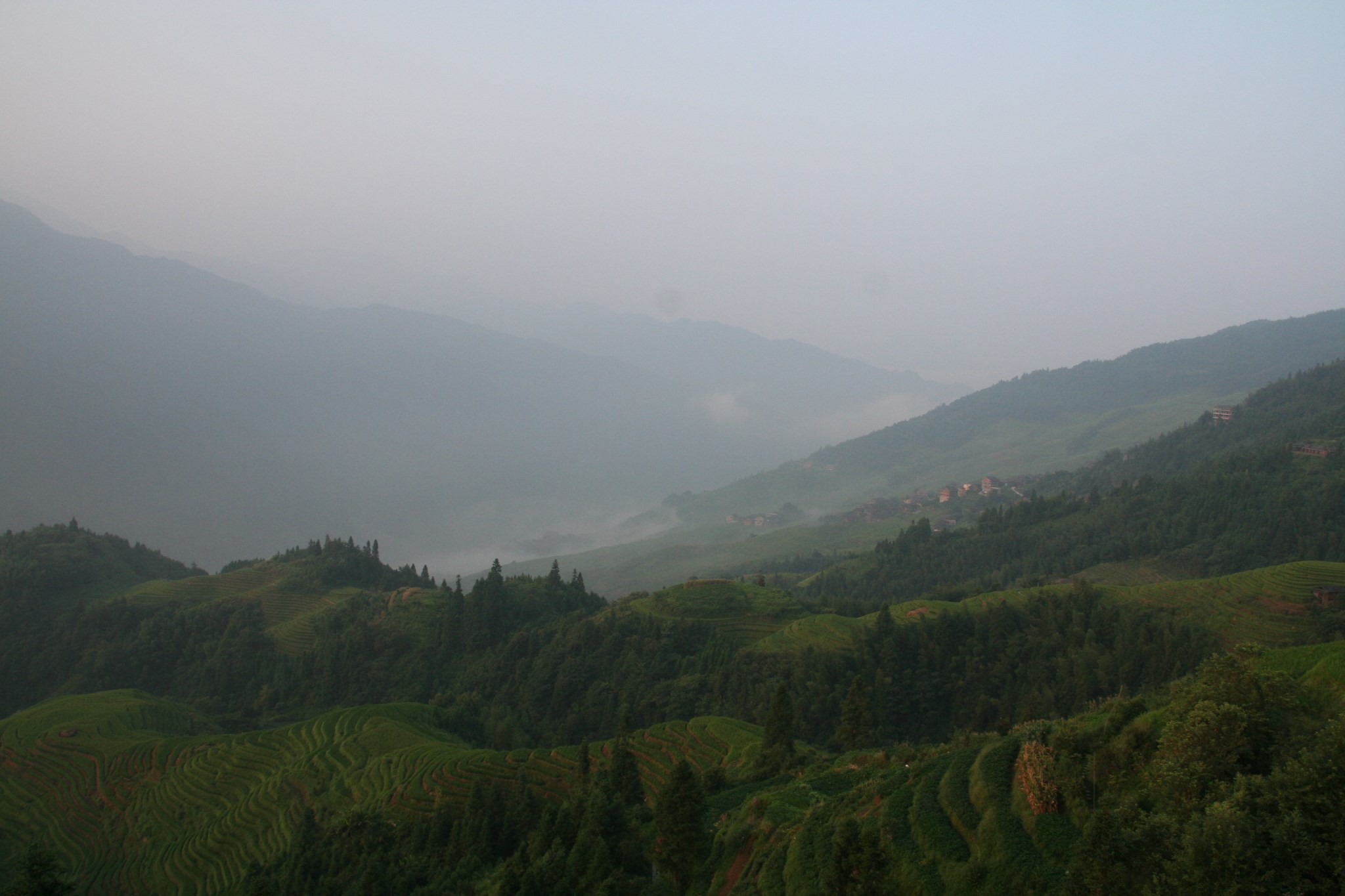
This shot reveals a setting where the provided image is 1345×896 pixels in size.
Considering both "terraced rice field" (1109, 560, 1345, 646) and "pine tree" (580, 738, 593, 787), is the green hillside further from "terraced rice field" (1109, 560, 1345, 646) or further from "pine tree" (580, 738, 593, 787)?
"terraced rice field" (1109, 560, 1345, 646)

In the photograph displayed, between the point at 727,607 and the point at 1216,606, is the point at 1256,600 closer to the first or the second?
the point at 1216,606

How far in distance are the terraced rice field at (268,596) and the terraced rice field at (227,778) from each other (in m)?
23.7

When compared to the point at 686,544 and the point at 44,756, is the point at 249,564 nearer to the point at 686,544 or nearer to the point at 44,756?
the point at 44,756

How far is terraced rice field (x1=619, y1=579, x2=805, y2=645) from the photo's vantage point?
6969cm

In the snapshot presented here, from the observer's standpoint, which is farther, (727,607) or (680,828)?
(727,607)

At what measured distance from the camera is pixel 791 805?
25281mm

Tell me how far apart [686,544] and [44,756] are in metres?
142

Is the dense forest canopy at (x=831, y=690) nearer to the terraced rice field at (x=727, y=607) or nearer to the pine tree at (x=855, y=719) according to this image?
the pine tree at (x=855, y=719)

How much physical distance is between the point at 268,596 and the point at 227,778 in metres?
45.6

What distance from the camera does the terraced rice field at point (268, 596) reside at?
80.6 m

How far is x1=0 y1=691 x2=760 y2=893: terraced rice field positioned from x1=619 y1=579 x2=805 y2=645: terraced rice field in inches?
865

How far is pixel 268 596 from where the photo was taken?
3482 inches

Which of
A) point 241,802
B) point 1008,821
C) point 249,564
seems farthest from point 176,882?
point 249,564

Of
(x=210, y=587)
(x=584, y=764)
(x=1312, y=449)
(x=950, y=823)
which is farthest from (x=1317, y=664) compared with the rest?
(x=210, y=587)
